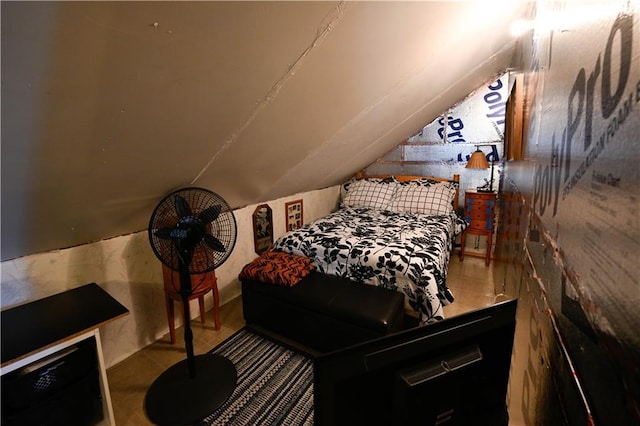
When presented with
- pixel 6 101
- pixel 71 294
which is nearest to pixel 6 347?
pixel 71 294

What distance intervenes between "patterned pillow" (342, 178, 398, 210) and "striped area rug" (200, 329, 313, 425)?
2.22 metres

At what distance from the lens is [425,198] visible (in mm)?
3498

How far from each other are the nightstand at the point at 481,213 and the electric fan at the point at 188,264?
9.63 feet

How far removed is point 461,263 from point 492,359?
10.6ft

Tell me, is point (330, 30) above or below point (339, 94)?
above

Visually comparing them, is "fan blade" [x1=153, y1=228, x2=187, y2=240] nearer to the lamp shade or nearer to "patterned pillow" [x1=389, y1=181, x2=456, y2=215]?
"patterned pillow" [x1=389, y1=181, x2=456, y2=215]

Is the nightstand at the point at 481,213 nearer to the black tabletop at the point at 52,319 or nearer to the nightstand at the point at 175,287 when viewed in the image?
the nightstand at the point at 175,287

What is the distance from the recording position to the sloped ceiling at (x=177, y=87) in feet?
2.41

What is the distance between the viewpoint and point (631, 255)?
33 centimetres

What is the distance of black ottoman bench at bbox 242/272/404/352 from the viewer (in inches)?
71.5

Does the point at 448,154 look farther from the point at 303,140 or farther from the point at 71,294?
the point at 71,294

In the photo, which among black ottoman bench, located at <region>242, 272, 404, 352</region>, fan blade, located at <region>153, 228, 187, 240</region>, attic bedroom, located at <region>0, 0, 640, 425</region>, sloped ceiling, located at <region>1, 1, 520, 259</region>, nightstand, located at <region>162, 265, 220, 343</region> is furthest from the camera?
nightstand, located at <region>162, 265, 220, 343</region>

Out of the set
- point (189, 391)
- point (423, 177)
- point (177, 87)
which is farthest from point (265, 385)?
point (423, 177)

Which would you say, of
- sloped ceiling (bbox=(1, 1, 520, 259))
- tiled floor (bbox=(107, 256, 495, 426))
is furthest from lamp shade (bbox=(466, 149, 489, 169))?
sloped ceiling (bbox=(1, 1, 520, 259))
